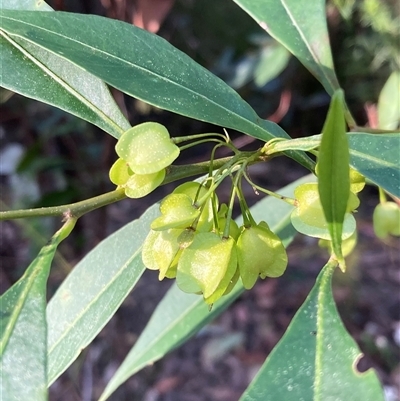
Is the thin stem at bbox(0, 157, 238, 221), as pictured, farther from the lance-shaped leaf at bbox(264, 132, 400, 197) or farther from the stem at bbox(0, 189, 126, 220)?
the lance-shaped leaf at bbox(264, 132, 400, 197)

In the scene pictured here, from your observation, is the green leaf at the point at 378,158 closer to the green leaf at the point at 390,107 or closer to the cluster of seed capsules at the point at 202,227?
the cluster of seed capsules at the point at 202,227

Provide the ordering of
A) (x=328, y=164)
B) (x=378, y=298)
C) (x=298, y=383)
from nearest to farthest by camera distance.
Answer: (x=328, y=164)
(x=298, y=383)
(x=378, y=298)

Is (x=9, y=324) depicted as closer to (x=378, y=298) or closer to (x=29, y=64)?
(x=29, y=64)

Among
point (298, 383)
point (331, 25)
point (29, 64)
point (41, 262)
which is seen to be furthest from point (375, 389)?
point (331, 25)

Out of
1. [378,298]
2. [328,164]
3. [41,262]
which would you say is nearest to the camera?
[328,164]

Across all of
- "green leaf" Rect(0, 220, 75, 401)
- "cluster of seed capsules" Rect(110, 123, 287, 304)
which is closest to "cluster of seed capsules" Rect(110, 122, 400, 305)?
"cluster of seed capsules" Rect(110, 123, 287, 304)

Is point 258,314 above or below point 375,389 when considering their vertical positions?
below

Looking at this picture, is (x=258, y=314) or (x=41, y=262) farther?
(x=258, y=314)

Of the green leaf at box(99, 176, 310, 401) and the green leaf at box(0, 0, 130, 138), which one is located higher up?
the green leaf at box(0, 0, 130, 138)
